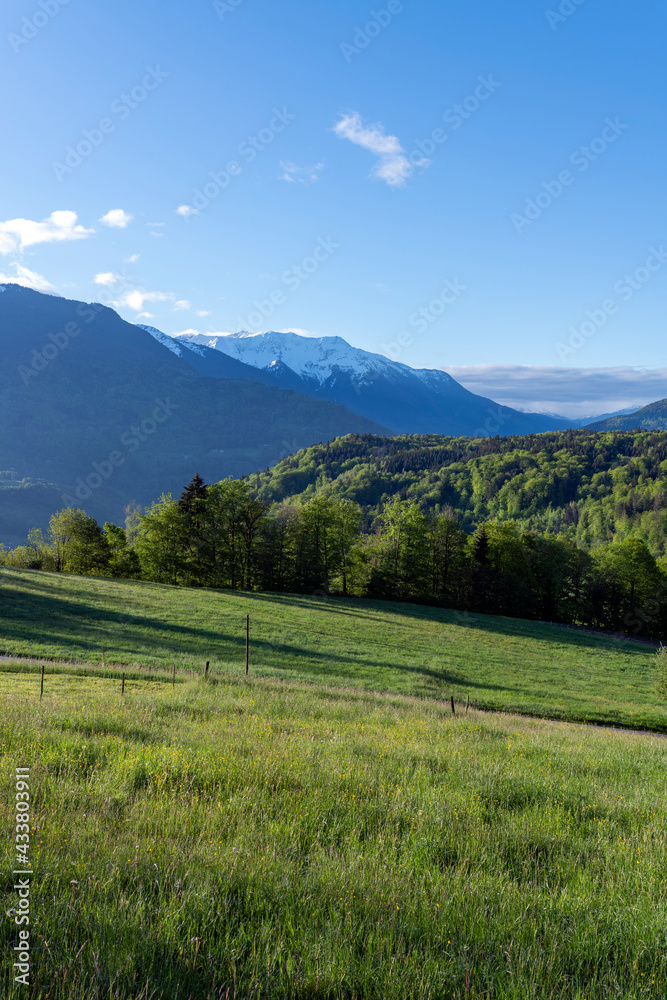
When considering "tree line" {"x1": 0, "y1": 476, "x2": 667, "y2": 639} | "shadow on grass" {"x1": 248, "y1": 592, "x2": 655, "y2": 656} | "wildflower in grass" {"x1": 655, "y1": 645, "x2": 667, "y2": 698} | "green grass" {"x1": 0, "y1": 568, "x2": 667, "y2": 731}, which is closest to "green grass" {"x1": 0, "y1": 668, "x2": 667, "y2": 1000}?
"green grass" {"x1": 0, "y1": 568, "x2": 667, "y2": 731}

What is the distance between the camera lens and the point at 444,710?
1916 cm

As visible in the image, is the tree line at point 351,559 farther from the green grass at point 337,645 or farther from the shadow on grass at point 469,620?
the green grass at point 337,645

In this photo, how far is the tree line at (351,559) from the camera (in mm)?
66438

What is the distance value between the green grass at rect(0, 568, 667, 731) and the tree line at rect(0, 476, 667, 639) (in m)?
8.73

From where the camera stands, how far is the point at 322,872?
4.57 m

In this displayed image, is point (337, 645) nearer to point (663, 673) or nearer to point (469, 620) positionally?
point (663, 673)

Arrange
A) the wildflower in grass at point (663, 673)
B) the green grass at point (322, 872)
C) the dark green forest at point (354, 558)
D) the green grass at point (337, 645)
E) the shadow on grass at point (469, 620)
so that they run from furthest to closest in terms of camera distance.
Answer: the dark green forest at point (354, 558)
the shadow on grass at point (469, 620)
the wildflower in grass at point (663, 673)
the green grass at point (337, 645)
the green grass at point (322, 872)

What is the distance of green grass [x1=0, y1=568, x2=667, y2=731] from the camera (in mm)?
28219

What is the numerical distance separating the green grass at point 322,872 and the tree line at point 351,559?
Result: 58363 mm

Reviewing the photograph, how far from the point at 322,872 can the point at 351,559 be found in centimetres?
6655

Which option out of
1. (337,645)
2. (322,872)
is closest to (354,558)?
(337,645)

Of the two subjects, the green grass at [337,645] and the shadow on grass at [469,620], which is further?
the shadow on grass at [469,620]

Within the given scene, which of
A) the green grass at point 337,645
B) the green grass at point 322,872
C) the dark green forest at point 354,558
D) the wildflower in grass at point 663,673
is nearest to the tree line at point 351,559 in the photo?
the dark green forest at point 354,558

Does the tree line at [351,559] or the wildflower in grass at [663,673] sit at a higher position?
the tree line at [351,559]
